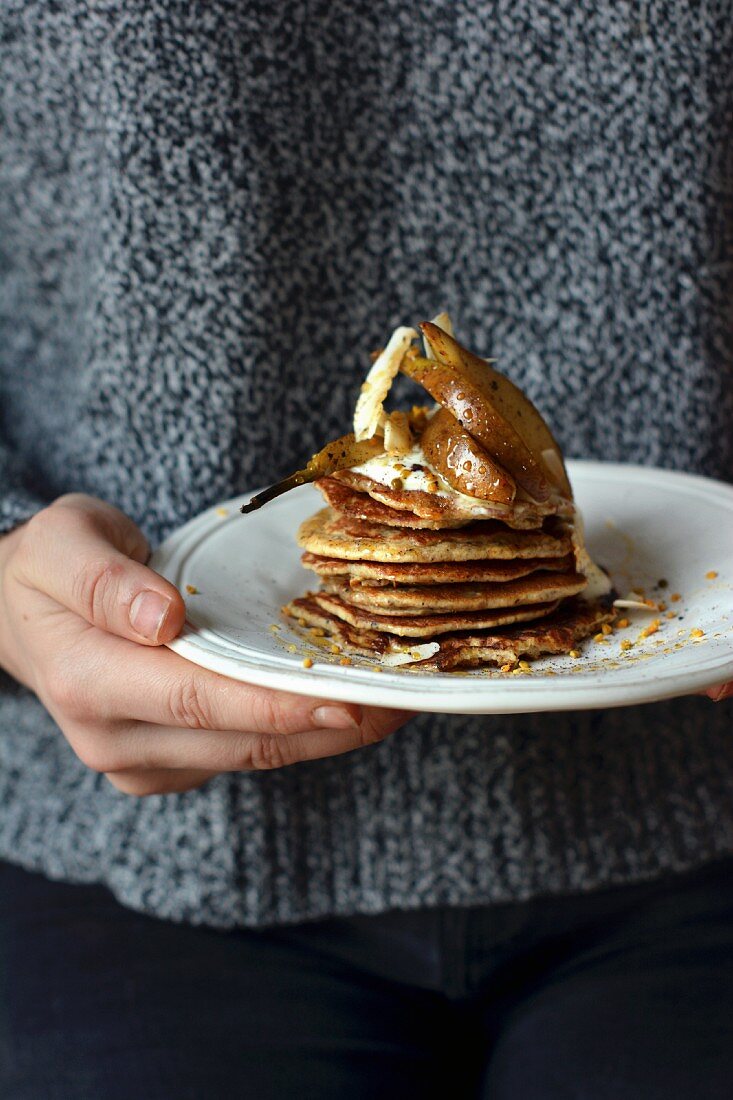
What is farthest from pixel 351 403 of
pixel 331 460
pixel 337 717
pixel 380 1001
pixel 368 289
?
pixel 380 1001

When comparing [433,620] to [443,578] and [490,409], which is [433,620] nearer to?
[443,578]

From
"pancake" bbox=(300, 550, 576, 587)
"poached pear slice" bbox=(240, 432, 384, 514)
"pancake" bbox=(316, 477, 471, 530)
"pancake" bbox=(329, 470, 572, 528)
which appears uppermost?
"poached pear slice" bbox=(240, 432, 384, 514)

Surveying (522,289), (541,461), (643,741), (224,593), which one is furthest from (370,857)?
(522,289)

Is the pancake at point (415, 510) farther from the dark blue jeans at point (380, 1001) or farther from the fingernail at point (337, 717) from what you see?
the dark blue jeans at point (380, 1001)

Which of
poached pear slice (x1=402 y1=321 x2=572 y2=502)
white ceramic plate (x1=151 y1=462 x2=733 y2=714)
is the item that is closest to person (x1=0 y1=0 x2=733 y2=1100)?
white ceramic plate (x1=151 y1=462 x2=733 y2=714)

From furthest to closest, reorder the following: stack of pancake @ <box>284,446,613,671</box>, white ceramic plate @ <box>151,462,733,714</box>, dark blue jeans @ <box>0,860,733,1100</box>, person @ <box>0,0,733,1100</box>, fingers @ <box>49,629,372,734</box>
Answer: person @ <box>0,0,733,1100</box>
dark blue jeans @ <box>0,860,733,1100</box>
stack of pancake @ <box>284,446,613,671</box>
fingers @ <box>49,629,372,734</box>
white ceramic plate @ <box>151,462,733,714</box>

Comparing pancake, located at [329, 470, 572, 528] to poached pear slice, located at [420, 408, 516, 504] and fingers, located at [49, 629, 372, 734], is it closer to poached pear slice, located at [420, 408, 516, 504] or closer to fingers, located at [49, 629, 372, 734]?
poached pear slice, located at [420, 408, 516, 504]

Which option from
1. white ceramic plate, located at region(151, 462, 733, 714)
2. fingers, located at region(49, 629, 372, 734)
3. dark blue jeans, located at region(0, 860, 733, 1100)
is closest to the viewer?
white ceramic plate, located at region(151, 462, 733, 714)
